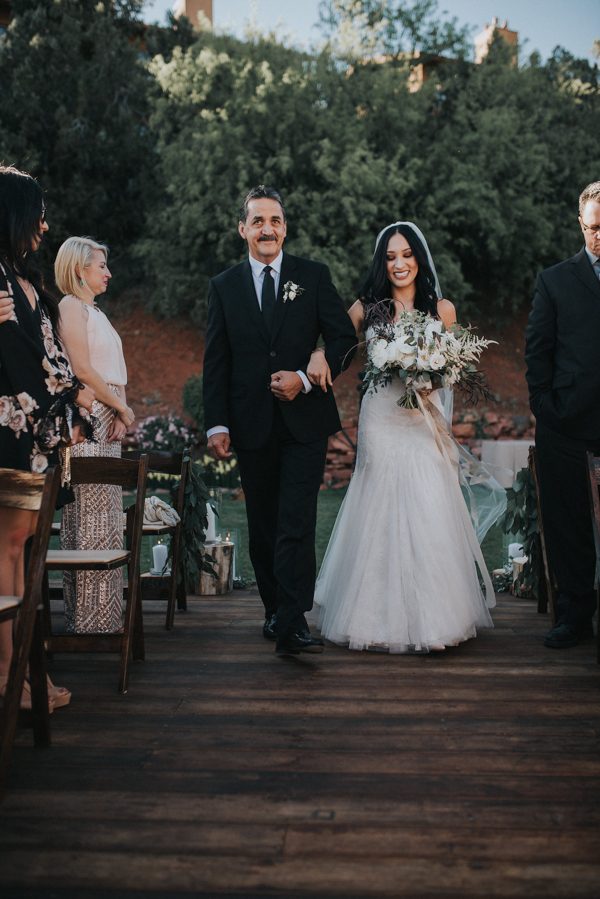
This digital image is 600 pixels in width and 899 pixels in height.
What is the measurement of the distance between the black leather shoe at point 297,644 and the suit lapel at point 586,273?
2260mm

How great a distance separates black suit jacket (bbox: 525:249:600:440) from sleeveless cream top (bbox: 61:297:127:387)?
7.15 ft

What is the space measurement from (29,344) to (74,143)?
787 inches

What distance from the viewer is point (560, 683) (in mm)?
4160

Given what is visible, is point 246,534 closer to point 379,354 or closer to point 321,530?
point 321,530

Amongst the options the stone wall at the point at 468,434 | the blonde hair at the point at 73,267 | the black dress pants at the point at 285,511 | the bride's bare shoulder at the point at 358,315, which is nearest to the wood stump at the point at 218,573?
the black dress pants at the point at 285,511

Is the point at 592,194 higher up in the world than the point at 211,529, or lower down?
higher up

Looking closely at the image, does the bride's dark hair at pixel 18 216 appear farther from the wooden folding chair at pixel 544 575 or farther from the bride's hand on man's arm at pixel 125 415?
the wooden folding chair at pixel 544 575

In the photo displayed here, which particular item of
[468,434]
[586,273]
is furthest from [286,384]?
[468,434]

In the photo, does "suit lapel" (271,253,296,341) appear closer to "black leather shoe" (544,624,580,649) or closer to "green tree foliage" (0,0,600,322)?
"black leather shoe" (544,624,580,649)

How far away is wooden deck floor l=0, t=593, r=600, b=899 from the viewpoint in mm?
2342

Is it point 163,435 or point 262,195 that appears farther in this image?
Result: point 163,435

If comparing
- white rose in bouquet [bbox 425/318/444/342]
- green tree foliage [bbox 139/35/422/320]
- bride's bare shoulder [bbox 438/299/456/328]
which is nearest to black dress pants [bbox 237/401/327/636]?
white rose in bouquet [bbox 425/318/444/342]

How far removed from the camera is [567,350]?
4.86 metres

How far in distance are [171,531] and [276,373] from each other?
4.70ft
